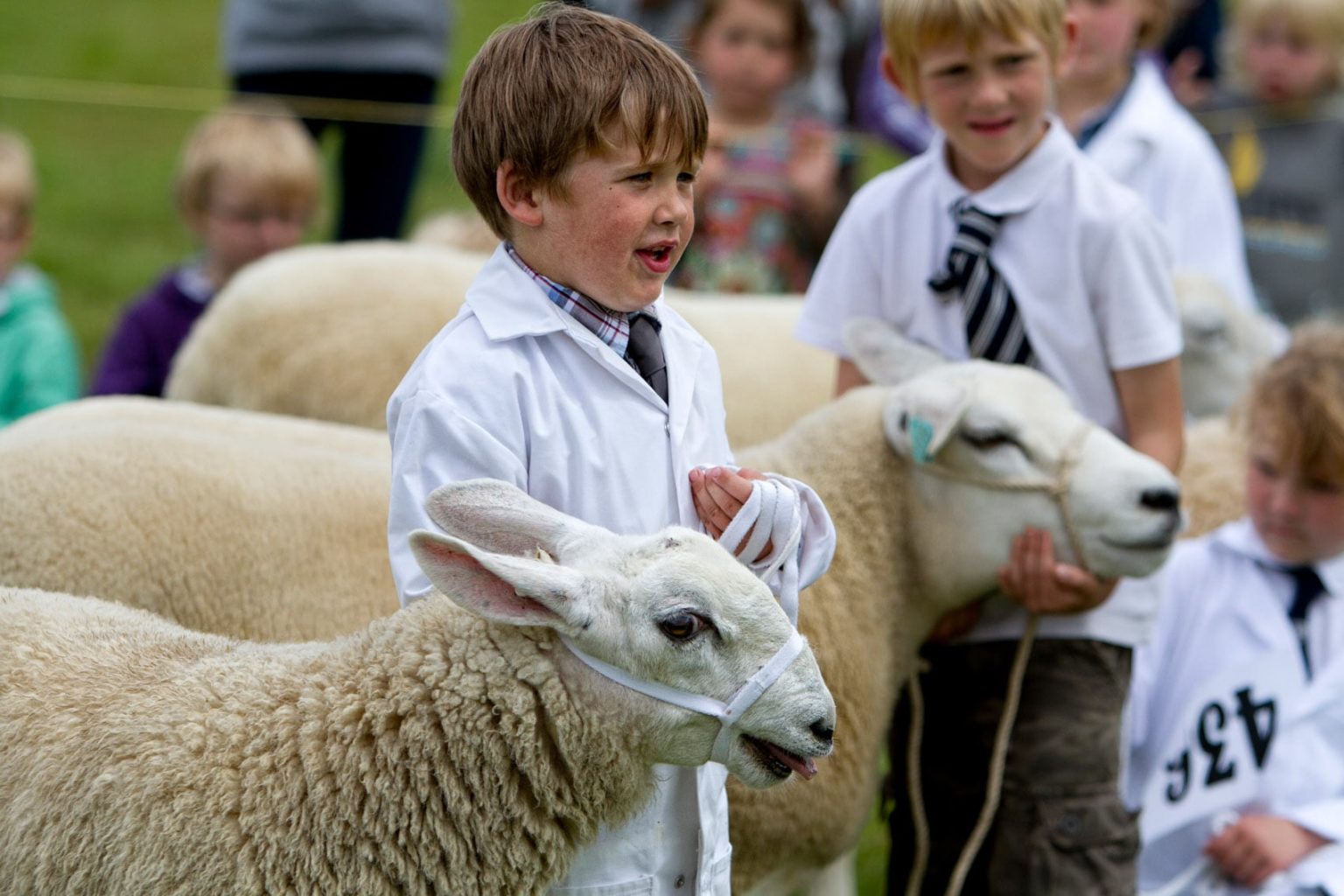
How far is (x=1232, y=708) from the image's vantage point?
3.53 m

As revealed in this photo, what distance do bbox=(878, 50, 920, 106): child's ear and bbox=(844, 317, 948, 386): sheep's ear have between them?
0.46m

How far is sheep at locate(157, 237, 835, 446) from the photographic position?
430cm

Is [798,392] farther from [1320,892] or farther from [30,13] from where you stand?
[30,13]

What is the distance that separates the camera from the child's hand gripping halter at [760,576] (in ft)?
6.62

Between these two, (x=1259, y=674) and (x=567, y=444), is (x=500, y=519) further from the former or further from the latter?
(x=1259, y=674)

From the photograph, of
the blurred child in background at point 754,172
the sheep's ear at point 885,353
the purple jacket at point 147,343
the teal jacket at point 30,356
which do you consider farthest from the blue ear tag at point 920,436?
the teal jacket at point 30,356

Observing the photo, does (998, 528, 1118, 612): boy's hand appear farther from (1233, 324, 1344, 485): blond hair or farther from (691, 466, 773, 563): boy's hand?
(691, 466, 773, 563): boy's hand

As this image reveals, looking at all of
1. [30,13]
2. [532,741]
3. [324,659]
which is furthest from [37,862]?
[30,13]

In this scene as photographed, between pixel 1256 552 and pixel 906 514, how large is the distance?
0.89 metres

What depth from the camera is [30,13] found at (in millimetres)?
11547

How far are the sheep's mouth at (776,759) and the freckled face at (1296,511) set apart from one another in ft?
6.30

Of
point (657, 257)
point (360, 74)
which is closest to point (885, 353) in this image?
point (657, 257)

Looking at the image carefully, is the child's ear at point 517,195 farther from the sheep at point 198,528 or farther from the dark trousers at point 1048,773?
the dark trousers at point 1048,773

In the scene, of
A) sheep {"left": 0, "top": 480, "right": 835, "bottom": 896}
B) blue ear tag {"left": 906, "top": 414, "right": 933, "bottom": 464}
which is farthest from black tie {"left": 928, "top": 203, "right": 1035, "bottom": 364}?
sheep {"left": 0, "top": 480, "right": 835, "bottom": 896}
